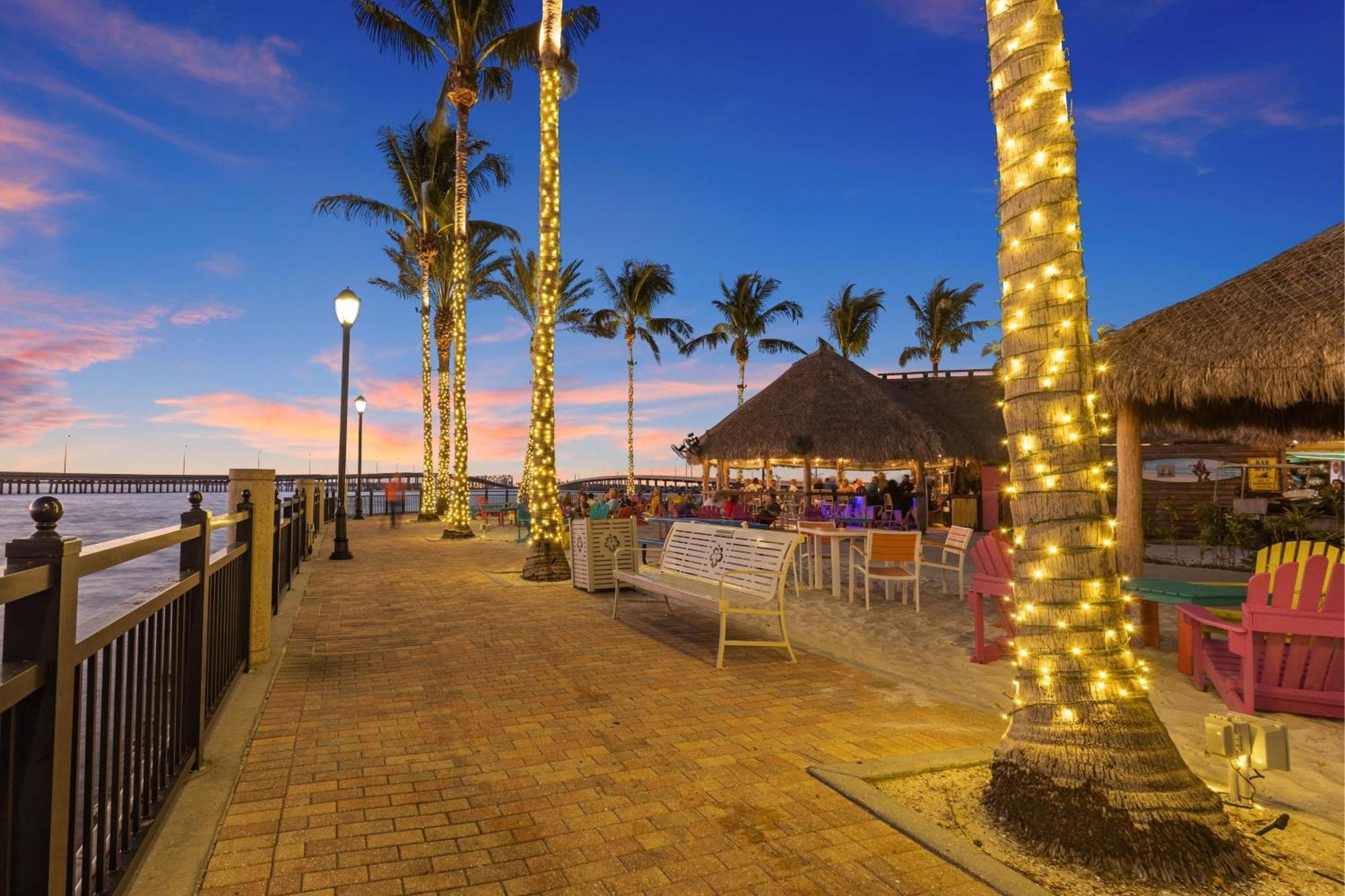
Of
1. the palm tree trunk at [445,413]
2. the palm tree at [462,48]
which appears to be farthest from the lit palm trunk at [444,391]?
the palm tree at [462,48]

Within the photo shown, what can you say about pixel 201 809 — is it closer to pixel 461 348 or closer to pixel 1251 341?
pixel 1251 341

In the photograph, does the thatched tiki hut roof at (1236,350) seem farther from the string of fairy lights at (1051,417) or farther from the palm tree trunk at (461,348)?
the palm tree trunk at (461,348)

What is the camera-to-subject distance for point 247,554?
492 centimetres

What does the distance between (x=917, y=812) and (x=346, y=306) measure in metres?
11.5

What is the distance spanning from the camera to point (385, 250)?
31125 mm

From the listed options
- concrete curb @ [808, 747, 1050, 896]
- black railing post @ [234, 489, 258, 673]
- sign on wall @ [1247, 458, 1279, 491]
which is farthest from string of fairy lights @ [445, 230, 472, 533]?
sign on wall @ [1247, 458, 1279, 491]

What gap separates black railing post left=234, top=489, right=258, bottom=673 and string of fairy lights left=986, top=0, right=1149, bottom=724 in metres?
4.66

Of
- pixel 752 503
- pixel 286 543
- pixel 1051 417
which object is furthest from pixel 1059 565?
pixel 752 503

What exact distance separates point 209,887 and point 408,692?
2418mm

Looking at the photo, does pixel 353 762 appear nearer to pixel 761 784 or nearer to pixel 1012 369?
pixel 761 784

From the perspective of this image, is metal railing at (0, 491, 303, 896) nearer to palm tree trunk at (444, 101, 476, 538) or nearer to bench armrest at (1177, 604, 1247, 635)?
bench armrest at (1177, 604, 1247, 635)

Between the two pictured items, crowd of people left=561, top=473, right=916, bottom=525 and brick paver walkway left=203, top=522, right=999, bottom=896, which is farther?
crowd of people left=561, top=473, right=916, bottom=525

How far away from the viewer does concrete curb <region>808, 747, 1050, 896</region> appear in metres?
2.54

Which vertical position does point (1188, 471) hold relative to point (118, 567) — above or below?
above
